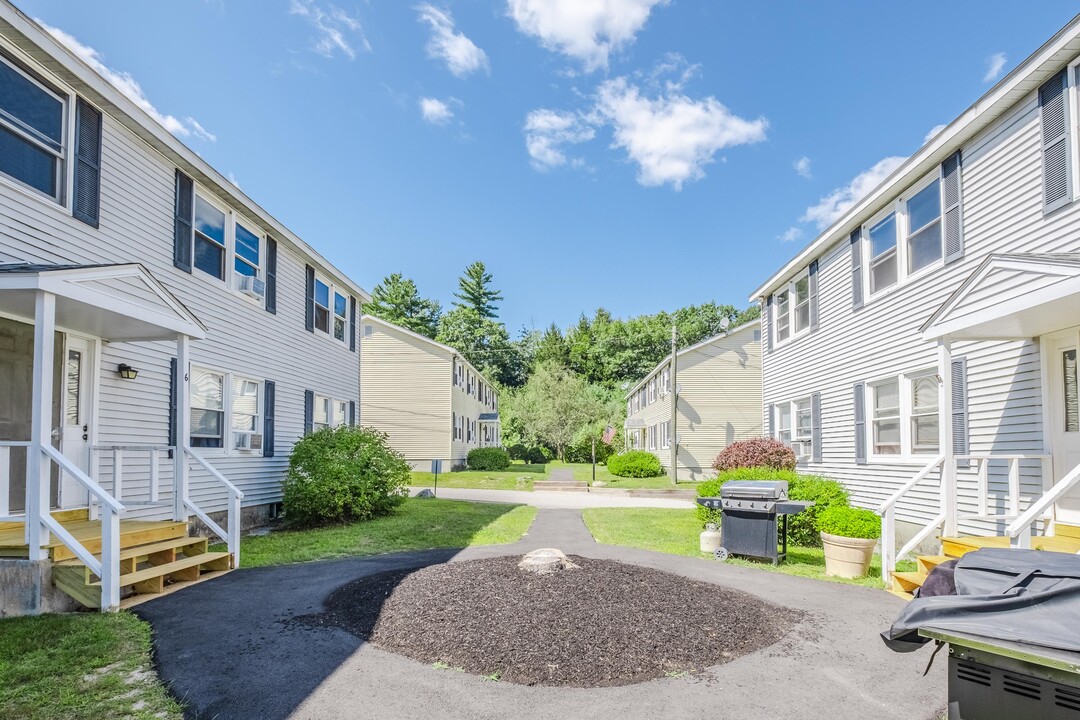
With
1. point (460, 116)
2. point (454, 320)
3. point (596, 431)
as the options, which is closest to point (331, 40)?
point (460, 116)

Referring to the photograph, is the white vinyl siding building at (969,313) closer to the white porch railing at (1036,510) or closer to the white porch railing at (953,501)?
the white porch railing at (953,501)

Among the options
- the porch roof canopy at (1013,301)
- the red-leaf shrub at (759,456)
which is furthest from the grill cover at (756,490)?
the red-leaf shrub at (759,456)

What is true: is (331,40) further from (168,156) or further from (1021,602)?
(1021,602)

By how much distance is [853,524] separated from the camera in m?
8.66

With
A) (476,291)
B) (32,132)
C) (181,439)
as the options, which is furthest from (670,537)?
(476,291)

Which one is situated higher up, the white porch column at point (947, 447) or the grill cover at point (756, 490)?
the white porch column at point (947, 447)

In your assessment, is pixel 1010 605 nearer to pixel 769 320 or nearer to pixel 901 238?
pixel 901 238

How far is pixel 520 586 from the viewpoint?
5.94 meters

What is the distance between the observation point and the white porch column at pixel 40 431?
5266mm

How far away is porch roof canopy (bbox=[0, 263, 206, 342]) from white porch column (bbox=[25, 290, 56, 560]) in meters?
0.17

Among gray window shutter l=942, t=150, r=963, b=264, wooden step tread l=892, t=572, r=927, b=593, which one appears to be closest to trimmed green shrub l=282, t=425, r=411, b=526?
wooden step tread l=892, t=572, r=927, b=593

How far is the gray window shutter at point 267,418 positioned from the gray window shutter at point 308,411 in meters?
1.49

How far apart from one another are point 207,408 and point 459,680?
7.95 meters

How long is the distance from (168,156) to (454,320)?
162ft
